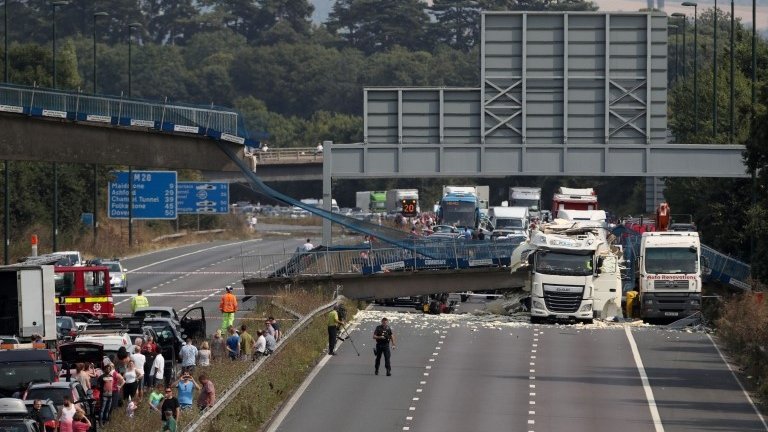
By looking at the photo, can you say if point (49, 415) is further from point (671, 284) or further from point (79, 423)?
point (671, 284)

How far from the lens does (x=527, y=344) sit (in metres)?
48.7

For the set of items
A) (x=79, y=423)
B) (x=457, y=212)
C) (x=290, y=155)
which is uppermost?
(x=290, y=155)

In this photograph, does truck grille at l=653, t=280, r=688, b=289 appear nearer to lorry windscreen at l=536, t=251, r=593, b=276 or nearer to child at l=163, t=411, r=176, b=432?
lorry windscreen at l=536, t=251, r=593, b=276

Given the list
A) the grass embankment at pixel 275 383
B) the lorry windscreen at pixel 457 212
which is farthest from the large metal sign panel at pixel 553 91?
the lorry windscreen at pixel 457 212

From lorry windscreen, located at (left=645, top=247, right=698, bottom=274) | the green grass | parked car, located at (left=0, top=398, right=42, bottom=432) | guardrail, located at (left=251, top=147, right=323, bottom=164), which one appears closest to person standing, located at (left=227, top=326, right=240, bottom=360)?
the green grass

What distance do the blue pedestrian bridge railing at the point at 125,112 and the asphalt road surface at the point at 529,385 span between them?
30.1 ft

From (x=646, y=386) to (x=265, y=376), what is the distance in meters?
8.54

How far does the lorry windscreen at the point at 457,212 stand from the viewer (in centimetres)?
9862

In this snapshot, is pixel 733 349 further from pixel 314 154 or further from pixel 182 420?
pixel 314 154

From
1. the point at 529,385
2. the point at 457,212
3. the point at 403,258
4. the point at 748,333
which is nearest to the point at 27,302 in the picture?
the point at 529,385

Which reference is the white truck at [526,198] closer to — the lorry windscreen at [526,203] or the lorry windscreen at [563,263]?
the lorry windscreen at [526,203]

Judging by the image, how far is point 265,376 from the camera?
3859 centimetres

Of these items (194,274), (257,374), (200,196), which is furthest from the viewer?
(200,196)

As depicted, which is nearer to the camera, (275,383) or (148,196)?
(275,383)
